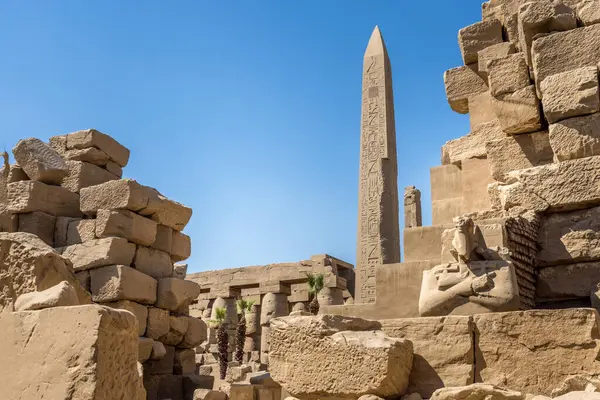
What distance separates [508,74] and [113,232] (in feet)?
16.7

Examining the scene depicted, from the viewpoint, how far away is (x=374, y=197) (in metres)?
13.1

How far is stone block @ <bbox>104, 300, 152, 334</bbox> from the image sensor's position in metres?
7.96

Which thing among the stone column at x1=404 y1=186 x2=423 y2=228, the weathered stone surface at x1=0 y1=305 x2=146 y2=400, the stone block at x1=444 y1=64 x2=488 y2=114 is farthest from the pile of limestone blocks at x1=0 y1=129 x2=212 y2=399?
the stone column at x1=404 y1=186 x2=423 y2=228

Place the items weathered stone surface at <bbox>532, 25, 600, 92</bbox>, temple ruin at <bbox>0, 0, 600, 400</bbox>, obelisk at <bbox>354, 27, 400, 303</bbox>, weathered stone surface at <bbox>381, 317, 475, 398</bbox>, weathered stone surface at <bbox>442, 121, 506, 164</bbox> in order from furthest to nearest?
obelisk at <bbox>354, 27, 400, 303</bbox>, weathered stone surface at <bbox>442, 121, 506, 164</bbox>, weathered stone surface at <bbox>532, 25, 600, 92</bbox>, weathered stone surface at <bbox>381, 317, 475, 398</bbox>, temple ruin at <bbox>0, 0, 600, 400</bbox>

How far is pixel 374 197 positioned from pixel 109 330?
10323mm

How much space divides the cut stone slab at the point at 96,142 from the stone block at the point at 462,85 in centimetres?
471

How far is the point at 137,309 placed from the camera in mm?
8117

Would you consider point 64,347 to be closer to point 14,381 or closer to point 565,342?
point 14,381

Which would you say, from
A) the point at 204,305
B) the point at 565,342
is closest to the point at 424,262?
the point at 565,342

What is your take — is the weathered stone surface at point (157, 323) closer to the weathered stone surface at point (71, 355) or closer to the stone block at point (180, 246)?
the stone block at point (180, 246)

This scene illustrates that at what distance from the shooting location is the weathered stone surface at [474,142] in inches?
288

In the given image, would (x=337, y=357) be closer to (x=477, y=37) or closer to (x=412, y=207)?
(x=477, y=37)

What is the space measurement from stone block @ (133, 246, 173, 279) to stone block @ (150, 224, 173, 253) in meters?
0.07

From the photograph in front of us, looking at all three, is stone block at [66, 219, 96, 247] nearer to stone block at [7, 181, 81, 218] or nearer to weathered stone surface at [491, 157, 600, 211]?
stone block at [7, 181, 81, 218]
